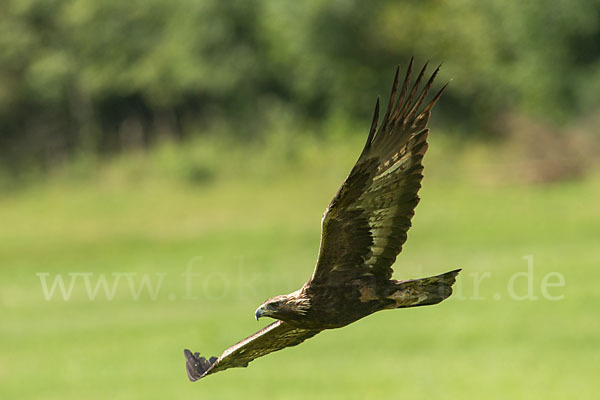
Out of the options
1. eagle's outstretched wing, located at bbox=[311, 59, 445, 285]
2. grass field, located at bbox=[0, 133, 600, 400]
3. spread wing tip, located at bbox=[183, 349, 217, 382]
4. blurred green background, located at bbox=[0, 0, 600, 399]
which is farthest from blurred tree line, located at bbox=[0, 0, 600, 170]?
eagle's outstretched wing, located at bbox=[311, 59, 445, 285]

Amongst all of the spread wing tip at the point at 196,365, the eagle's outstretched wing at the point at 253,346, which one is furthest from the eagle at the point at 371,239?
the spread wing tip at the point at 196,365

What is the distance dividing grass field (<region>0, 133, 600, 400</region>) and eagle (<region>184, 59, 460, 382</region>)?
48.4ft

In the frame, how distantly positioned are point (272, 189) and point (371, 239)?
3432 centimetres

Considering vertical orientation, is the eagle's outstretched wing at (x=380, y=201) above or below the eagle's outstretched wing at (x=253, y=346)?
above

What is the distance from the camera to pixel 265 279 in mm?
31719

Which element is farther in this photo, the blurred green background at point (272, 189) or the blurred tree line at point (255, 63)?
the blurred tree line at point (255, 63)

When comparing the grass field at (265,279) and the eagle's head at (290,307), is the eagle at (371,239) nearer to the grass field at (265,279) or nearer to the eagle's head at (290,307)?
the eagle's head at (290,307)

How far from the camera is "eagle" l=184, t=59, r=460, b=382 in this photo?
574 cm

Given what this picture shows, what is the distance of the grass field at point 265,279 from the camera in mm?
23297

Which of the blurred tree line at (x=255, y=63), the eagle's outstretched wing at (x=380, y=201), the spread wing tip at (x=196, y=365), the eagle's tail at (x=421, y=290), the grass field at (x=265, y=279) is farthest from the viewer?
the blurred tree line at (x=255, y=63)

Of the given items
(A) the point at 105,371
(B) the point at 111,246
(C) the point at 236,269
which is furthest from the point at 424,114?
(B) the point at 111,246

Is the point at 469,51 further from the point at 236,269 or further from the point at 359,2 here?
the point at 236,269

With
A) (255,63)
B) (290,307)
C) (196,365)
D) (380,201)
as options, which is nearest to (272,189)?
(255,63)

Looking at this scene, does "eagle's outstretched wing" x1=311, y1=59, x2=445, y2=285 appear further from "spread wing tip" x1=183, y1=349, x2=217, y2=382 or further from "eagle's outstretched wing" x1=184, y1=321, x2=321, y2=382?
"spread wing tip" x1=183, y1=349, x2=217, y2=382
